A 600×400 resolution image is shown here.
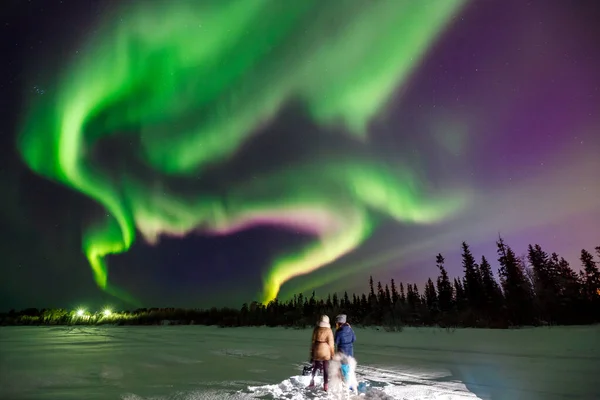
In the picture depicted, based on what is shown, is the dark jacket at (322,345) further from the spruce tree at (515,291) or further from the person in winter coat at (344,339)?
the spruce tree at (515,291)

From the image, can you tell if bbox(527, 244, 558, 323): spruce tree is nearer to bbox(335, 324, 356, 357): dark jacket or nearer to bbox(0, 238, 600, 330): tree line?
bbox(0, 238, 600, 330): tree line

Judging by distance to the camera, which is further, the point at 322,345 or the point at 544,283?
the point at 544,283

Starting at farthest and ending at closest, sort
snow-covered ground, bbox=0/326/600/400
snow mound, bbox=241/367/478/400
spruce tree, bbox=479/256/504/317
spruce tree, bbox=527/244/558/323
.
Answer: spruce tree, bbox=479/256/504/317
spruce tree, bbox=527/244/558/323
snow-covered ground, bbox=0/326/600/400
snow mound, bbox=241/367/478/400

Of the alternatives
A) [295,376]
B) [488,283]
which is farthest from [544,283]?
[295,376]

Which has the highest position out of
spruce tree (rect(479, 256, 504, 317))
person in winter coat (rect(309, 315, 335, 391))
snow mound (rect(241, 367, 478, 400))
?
spruce tree (rect(479, 256, 504, 317))

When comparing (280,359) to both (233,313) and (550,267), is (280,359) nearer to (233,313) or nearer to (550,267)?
(233,313)

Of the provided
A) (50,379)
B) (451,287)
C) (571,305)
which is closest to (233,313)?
(451,287)

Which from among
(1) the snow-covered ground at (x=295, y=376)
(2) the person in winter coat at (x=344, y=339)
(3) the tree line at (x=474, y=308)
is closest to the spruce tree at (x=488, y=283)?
(3) the tree line at (x=474, y=308)

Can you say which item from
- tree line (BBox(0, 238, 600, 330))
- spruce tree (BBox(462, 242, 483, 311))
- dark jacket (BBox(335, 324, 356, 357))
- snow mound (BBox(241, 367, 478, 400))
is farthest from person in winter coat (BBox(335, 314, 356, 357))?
spruce tree (BBox(462, 242, 483, 311))

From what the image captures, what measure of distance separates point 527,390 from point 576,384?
152cm

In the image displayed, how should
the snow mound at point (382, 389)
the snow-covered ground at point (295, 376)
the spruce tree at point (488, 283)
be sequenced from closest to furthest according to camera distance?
the snow mound at point (382, 389)
the snow-covered ground at point (295, 376)
the spruce tree at point (488, 283)

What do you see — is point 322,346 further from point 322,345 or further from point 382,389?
point 382,389

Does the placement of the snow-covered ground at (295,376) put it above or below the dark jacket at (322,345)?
below

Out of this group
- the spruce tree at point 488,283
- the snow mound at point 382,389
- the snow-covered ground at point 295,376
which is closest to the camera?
the snow mound at point 382,389
